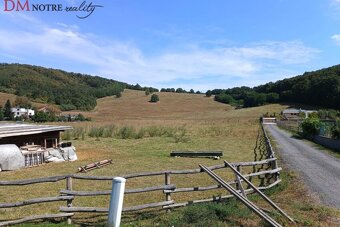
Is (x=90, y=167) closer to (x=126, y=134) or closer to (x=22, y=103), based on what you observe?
(x=126, y=134)

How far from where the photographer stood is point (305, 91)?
119 meters

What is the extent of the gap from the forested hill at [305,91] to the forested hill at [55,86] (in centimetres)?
4726

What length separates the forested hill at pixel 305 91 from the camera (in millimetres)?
106438

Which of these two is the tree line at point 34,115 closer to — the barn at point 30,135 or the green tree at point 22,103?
the green tree at point 22,103

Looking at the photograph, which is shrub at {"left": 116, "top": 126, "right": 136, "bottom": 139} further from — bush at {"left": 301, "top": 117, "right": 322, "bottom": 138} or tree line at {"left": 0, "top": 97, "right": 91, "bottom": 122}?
tree line at {"left": 0, "top": 97, "right": 91, "bottom": 122}

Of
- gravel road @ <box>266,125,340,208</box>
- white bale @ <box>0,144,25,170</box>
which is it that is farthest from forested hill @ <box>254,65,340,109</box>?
white bale @ <box>0,144,25,170</box>

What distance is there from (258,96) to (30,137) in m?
121

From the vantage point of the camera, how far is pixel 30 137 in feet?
75.7

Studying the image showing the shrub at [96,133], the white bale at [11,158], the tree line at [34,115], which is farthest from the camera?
the tree line at [34,115]

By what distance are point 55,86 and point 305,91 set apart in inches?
3659

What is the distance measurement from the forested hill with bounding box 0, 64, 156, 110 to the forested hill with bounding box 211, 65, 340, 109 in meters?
47.3

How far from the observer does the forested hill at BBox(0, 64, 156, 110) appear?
430 feet

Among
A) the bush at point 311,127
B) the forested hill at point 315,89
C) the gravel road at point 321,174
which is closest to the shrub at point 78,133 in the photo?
the gravel road at point 321,174

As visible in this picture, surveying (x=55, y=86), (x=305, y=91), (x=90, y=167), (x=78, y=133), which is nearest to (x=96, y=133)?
(x=78, y=133)
